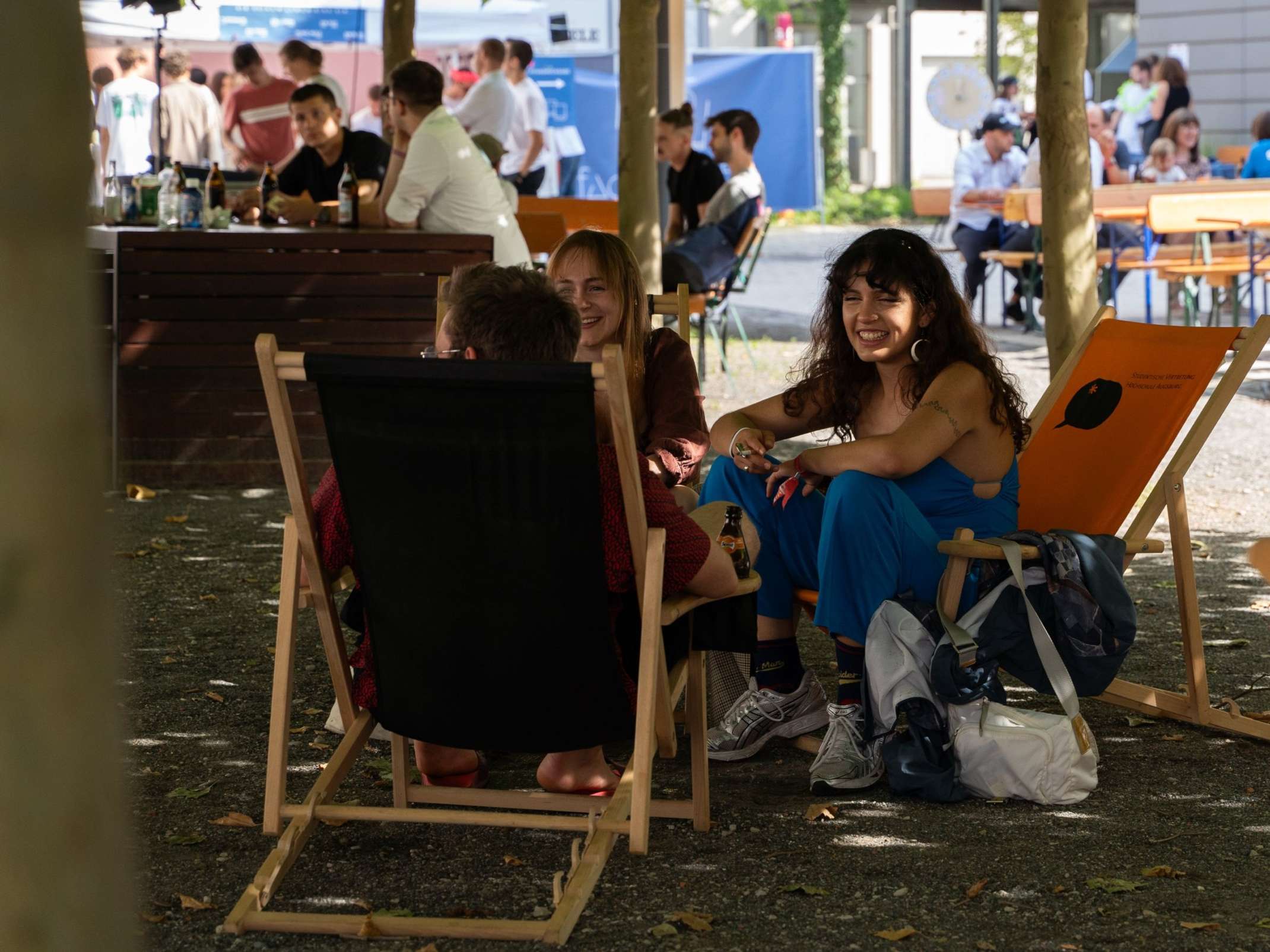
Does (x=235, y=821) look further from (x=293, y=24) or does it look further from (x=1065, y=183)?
(x=293, y=24)

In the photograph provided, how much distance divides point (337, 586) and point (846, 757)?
1.21m

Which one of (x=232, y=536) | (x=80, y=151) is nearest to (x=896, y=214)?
(x=232, y=536)

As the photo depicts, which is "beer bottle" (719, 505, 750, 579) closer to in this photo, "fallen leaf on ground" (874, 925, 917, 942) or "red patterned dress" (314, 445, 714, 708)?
"red patterned dress" (314, 445, 714, 708)

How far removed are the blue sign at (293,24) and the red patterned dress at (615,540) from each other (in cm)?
1307

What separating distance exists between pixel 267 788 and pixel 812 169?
52.4 ft

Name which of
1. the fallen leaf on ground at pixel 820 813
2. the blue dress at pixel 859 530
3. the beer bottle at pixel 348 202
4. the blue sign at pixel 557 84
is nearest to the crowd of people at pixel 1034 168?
the blue sign at pixel 557 84

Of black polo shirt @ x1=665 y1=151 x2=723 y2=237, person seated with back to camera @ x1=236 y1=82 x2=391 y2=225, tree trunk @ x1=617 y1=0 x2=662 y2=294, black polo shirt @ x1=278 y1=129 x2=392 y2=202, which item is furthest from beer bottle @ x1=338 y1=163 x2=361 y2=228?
black polo shirt @ x1=665 y1=151 x2=723 y2=237

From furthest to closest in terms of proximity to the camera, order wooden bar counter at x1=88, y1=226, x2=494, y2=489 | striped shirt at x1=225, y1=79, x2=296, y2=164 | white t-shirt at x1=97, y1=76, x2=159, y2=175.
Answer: striped shirt at x1=225, y1=79, x2=296, y2=164, white t-shirt at x1=97, y1=76, x2=159, y2=175, wooden bar counter at x1=88, y1=226, x2=494, y2=489

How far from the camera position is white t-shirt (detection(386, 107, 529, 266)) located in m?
7.53

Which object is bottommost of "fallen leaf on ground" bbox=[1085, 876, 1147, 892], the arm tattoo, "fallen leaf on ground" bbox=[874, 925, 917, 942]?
"fallen leaf on ground" bbox=[874, 925, 917, 942]

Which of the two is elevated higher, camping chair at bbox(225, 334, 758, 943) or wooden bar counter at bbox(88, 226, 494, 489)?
wooden bar counter at bbox(88, 226, 494, 489)

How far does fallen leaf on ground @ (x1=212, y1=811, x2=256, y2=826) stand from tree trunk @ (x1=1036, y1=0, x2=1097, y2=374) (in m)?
3.54

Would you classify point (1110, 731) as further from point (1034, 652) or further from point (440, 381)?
point (440, 381)

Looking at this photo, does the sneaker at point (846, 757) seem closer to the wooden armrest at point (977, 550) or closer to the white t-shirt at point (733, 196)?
the wooden armrest at point (977, 550)
